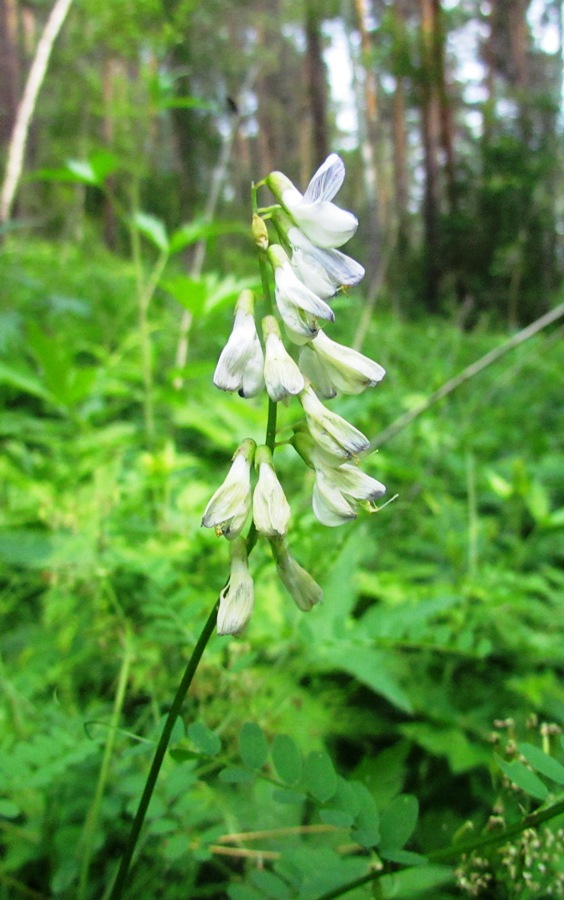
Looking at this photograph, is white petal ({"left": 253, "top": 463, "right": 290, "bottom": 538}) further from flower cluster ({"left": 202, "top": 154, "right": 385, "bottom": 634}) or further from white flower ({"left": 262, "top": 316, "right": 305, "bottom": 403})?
white flower ({"left": 262, "top": 316, "right": 305, "bottom": 403})

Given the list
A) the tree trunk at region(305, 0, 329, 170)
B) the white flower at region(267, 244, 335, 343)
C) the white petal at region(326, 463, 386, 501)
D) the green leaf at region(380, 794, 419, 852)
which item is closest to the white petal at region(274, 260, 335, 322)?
the white flower at region(267, 244, 335, 343)

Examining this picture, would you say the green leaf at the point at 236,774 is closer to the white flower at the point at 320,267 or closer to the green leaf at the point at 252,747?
the green leaf at the point at 252,747

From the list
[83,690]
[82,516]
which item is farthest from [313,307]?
[82,516]

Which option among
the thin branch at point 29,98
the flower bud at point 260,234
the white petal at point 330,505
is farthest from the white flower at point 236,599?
the thin branch at point 29,98

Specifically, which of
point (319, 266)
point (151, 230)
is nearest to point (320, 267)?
point (319, 266)

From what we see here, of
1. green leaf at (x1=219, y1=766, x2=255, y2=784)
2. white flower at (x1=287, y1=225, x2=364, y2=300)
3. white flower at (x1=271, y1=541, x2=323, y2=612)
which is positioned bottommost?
green leaf at (x1=219, y1=766, x2=255, y2=784)

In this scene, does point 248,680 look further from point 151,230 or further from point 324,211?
point 151,230

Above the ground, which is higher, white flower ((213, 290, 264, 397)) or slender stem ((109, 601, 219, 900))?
white flower ((213, 290, 264, 397))
